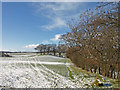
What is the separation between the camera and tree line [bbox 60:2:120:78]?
5.11 metres

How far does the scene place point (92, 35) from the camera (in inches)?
375

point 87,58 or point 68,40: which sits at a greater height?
point 68,40

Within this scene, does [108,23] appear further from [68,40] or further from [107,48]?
[68,40]

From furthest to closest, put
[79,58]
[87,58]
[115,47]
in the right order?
[79,58] → [87,58] → [115,47]

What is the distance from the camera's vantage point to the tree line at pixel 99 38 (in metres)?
5.11

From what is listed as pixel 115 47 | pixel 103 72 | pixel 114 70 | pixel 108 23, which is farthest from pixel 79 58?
pixel 108 23

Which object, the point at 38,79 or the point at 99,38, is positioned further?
the point at 99,38

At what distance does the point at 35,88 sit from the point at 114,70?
6599 millimetres

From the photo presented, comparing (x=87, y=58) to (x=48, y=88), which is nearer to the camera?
(x=48, y=88)

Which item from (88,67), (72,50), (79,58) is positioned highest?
(72,50)

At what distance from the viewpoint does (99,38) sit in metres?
8.53

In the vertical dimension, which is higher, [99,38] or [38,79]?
[99,38]

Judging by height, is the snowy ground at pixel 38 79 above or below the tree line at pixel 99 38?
below

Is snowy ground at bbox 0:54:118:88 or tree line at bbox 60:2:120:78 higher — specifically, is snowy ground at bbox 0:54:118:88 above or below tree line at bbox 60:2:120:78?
below
